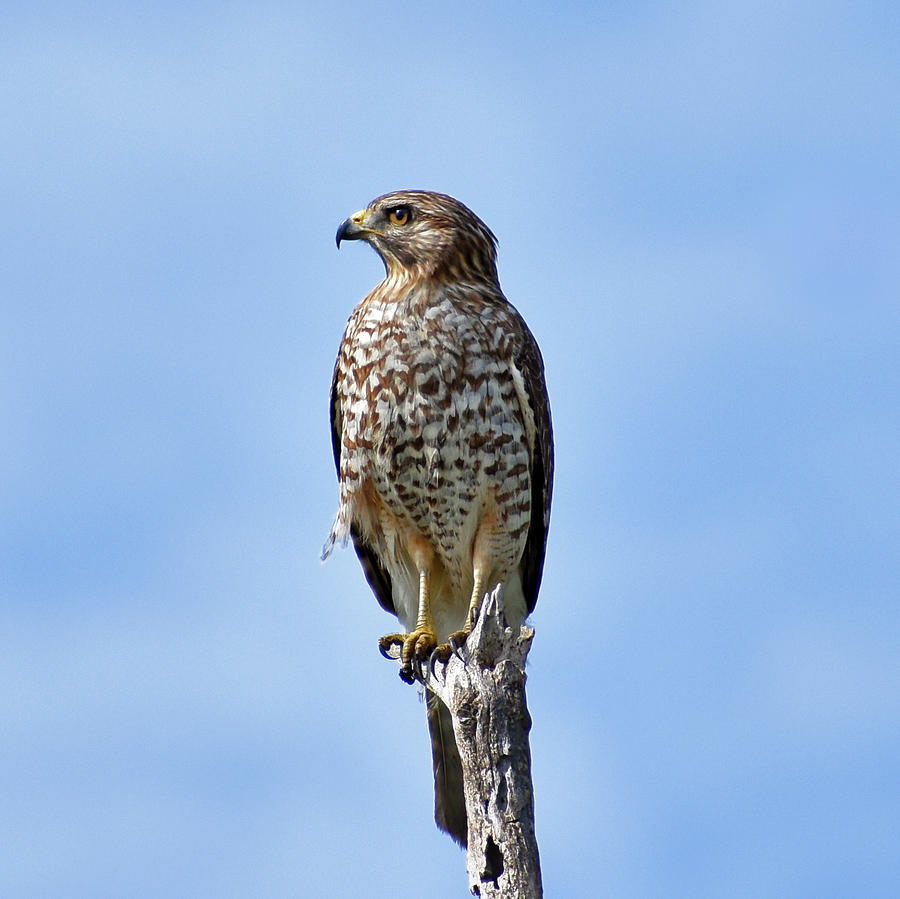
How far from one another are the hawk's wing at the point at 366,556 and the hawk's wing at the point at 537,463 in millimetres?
794

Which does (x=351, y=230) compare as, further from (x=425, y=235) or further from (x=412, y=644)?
(x=412, y=644)

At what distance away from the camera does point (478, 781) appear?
20.7ft

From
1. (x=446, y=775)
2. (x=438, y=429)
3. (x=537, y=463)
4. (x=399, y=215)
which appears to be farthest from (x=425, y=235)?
(x=446, y=775)

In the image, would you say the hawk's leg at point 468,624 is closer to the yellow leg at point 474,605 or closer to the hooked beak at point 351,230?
the yellow leg at point 474,605

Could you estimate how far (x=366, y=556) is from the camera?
891 cm

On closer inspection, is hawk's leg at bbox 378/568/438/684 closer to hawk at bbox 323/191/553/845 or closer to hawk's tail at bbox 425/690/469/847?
hawk at bbox 323/191/553/845

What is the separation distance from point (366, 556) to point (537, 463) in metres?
1.18

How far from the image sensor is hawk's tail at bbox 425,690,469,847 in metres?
7.59

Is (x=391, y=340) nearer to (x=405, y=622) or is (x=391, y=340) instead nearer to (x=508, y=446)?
(x=508, y=446)

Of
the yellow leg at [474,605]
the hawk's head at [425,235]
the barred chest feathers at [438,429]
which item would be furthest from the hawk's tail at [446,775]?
the hawk's head at [425,235]

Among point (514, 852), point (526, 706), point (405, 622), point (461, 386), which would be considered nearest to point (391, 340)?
point (461, 386)

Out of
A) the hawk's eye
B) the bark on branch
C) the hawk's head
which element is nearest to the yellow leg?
the bark on branch

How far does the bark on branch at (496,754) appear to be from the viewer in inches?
240

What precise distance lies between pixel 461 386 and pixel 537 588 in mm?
1477
